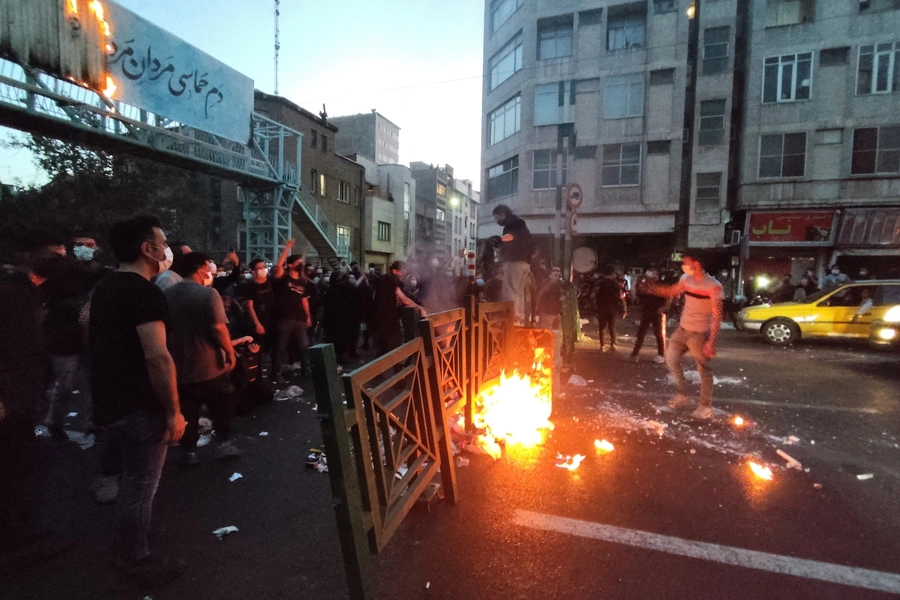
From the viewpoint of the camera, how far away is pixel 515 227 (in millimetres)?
6875

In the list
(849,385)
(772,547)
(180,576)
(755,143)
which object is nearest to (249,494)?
(180,576)

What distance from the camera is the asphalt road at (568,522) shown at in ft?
8.86

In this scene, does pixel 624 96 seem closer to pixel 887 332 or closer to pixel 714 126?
pixel 714 126

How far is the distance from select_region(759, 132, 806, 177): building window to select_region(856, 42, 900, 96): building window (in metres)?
3.09

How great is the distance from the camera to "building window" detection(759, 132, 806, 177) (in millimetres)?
22531

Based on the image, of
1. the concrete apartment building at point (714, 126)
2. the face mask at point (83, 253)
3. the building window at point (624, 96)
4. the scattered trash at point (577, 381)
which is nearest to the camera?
the face mask at point (83, 253)

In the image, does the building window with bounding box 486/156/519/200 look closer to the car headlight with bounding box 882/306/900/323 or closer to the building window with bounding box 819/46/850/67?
the building window with bounding box 819/46/850/67

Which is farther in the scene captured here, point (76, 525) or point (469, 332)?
point (469, 332)

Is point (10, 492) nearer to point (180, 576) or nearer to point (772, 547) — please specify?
point (180, 576)

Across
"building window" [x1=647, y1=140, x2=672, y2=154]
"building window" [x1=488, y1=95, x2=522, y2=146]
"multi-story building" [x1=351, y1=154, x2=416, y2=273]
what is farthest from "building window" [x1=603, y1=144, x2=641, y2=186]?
"multi-story building" [x1=351, y1=154, x2=416, y2=273]

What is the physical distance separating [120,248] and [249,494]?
7.25 ft

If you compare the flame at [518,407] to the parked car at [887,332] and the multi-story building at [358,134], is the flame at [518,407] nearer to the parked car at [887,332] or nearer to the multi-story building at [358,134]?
the parked car at [887,332]

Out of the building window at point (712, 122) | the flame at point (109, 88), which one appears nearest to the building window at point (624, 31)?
the building window at point (712, 122)

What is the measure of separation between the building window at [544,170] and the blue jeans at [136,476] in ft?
84.1
